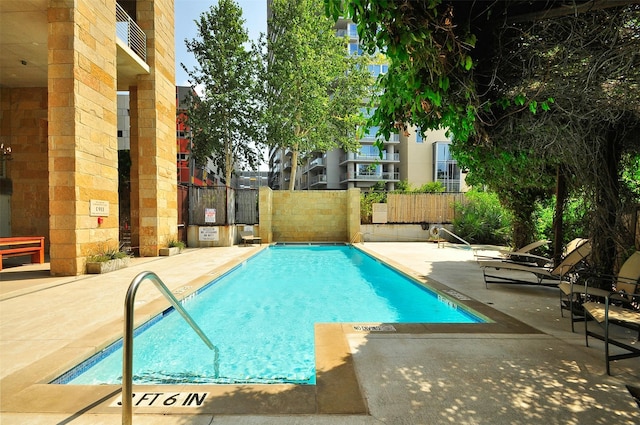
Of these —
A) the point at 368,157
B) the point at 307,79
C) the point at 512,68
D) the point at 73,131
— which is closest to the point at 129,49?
the point at 73,131

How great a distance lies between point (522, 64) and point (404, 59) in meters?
1.31

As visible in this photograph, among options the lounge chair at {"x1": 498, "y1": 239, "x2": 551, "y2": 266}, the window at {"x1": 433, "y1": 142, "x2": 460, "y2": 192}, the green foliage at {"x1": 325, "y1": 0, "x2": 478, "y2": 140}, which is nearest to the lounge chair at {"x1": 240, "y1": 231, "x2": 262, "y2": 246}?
the lounge chair at {"x1": 498, "y1": 239, "x2": 551, "y2": 266}

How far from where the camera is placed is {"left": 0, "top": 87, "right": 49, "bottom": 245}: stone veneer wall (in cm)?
1066

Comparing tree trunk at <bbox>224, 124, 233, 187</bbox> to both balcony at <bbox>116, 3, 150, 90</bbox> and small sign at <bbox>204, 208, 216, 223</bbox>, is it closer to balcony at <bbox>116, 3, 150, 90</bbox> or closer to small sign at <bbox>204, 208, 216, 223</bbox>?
small sign at <bbox>204, 208, 216, 223</bbox>

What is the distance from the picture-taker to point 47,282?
6375 millimetres

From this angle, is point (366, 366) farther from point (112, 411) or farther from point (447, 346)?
point (112, 411)

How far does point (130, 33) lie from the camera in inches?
382

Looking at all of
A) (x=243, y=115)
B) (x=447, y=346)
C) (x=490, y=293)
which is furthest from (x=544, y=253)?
(x=243, y=115)

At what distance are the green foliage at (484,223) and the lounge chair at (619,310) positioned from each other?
392 inches

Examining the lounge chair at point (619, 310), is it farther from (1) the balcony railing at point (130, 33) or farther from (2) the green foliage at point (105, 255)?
(1) the balcony railing at point (130, 33)

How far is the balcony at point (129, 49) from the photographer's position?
29.6 feet

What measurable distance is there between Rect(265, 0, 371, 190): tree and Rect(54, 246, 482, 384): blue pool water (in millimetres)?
13294

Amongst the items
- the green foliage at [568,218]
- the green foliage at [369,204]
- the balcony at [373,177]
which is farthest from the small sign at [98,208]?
the balcony at [373,177]

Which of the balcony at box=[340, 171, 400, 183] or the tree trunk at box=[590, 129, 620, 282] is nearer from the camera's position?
the tree trunk at box=[590, 129, 620, 282]
